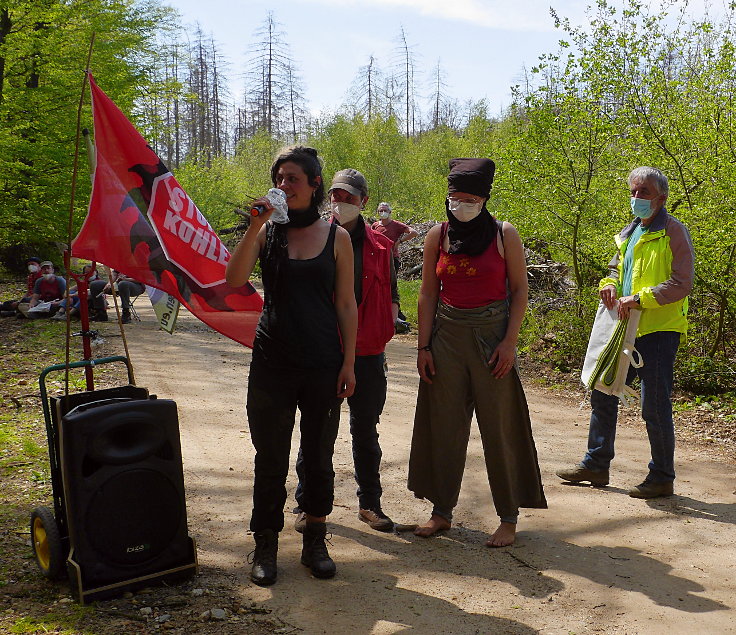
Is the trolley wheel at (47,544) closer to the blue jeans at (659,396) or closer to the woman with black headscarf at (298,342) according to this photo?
the woman with black headscarf at (298,342)

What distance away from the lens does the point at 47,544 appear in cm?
336

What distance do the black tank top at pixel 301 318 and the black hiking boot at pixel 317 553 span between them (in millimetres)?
854

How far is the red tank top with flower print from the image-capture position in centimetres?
400

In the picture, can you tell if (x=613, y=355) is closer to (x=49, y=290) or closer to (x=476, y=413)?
(x=476, y=413)

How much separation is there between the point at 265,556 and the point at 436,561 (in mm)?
911

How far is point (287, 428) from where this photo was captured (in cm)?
355

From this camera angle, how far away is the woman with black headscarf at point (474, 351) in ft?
13.1

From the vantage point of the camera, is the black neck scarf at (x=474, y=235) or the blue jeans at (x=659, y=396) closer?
the black neck scarf at (x=474, y=235)

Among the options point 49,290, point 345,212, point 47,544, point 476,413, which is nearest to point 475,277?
point 476,413

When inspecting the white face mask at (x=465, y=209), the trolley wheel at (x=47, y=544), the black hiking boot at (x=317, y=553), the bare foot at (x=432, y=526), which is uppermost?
the white face mask at (x=465, y=209)

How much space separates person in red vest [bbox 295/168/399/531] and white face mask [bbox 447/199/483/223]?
50 centimetres

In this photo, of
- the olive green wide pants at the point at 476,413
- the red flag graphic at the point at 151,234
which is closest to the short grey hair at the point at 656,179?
the olive green wide pants at the point at 476,413

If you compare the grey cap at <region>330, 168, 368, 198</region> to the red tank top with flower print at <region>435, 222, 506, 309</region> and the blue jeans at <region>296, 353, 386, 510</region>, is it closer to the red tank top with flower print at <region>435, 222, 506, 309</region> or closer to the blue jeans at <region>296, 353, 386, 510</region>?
the red tank top with flower print at <region>435, 222, 506, 309</region>

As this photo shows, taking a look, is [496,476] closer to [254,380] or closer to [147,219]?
[254,380]
